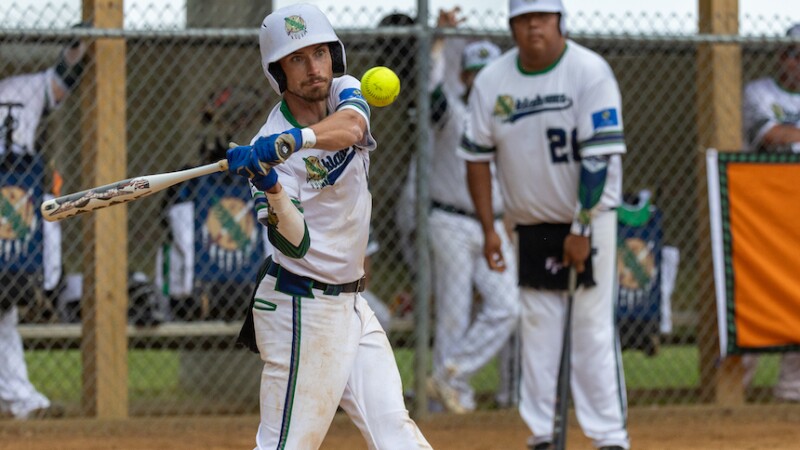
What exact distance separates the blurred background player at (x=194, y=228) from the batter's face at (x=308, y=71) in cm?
287

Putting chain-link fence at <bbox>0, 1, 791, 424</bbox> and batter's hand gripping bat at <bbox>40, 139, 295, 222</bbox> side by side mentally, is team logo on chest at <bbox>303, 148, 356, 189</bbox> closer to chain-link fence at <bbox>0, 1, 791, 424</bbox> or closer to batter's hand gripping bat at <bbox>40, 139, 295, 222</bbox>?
batter's hand gripping bat at <bbox>40, 139, 295, 222</bbox>

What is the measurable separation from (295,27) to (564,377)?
249cm

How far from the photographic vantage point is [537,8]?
5.88 metres

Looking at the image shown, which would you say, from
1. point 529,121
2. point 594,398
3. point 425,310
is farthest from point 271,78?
point 425,310

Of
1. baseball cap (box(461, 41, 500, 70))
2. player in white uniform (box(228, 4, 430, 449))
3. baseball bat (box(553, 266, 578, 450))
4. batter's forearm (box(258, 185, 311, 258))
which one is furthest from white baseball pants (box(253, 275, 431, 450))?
baseball cap (box(461, 41, 500, 70))

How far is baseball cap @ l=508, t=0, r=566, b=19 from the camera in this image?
5.88 m

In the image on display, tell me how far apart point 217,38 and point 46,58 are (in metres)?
1.43

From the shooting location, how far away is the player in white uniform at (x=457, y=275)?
23.7ft

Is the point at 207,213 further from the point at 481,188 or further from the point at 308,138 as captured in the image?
the point at 308,138

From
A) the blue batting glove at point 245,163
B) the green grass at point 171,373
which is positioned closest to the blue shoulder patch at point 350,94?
the blue batting glove at point 245,163

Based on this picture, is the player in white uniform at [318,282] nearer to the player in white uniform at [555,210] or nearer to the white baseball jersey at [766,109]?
the player in white uniform at [555,210]

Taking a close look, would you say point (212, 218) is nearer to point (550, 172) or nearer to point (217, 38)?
point (217, 38)

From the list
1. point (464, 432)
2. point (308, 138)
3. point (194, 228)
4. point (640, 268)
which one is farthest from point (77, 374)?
point (308, 138)

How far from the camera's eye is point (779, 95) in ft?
24.8
